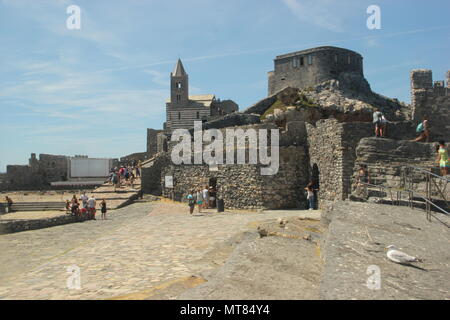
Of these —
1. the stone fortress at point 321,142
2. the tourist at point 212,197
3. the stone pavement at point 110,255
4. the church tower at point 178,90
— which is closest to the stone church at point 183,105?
the church tower at point 178,90

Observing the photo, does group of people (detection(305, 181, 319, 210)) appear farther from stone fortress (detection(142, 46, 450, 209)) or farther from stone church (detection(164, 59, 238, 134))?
stone church (detection(164, 59, 238, 134))

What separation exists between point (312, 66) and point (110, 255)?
33207 millimetres

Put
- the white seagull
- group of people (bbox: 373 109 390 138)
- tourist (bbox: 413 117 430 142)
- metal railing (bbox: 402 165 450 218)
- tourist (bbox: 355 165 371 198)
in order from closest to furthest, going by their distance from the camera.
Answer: the white seagull
metal railing (bbox: 402 165 450 218)
tourist (bbox: 355 165 371 198)
tourist (bbox: 413 117 430 142)
group of people (bbox: 373 109 390 138)

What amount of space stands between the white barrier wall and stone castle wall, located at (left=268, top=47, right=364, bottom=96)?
2164 cm

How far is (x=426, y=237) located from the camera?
6.45m

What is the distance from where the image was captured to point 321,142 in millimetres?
18016

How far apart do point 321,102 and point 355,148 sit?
49.5 feet

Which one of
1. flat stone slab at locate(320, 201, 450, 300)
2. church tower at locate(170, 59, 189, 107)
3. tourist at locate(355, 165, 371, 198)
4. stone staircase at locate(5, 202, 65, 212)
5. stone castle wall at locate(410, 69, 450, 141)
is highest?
church tower at locate(170, 59, 189, 107)

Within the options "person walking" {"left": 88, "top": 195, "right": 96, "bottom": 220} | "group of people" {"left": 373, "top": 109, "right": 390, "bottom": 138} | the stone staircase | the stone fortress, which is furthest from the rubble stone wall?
→ the stone staircase

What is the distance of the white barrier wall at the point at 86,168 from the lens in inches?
1661

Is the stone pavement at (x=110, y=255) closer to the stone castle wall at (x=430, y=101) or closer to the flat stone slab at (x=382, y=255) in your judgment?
the flat stone slab at (x=382, y=255)

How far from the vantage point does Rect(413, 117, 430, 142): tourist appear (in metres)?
14.4
